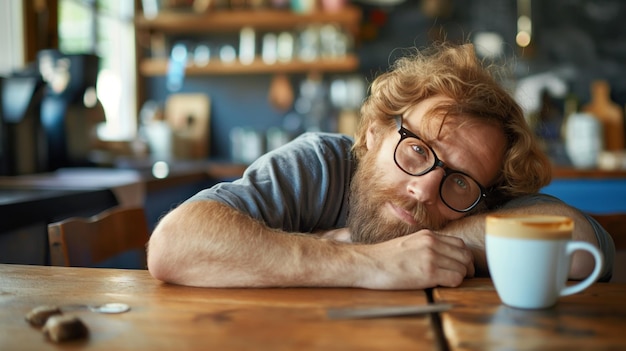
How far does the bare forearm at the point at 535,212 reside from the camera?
1068 mm

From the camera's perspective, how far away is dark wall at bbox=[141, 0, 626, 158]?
441 centimetres

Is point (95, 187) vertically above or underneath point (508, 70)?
underneath

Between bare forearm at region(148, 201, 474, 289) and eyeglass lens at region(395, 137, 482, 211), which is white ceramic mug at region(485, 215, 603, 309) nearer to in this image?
bare forearm at region(148, 201, 474, 289)

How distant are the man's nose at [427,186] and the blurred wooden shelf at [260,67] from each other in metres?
3.10

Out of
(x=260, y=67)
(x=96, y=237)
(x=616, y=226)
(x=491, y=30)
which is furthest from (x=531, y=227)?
(x=491, y=30)

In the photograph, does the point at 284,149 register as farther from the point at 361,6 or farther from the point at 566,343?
the point at 361,6

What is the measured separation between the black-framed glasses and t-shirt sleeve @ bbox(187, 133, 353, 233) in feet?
0.66

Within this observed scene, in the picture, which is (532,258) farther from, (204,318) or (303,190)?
(303,190)

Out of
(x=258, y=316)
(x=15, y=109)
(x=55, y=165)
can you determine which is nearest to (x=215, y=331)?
(x=258, y=316)

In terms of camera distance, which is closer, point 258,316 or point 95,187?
point 258,316

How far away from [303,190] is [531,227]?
0.62 m

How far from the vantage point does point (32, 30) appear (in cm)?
300

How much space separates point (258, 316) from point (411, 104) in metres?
0.66

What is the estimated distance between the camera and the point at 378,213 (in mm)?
1249
